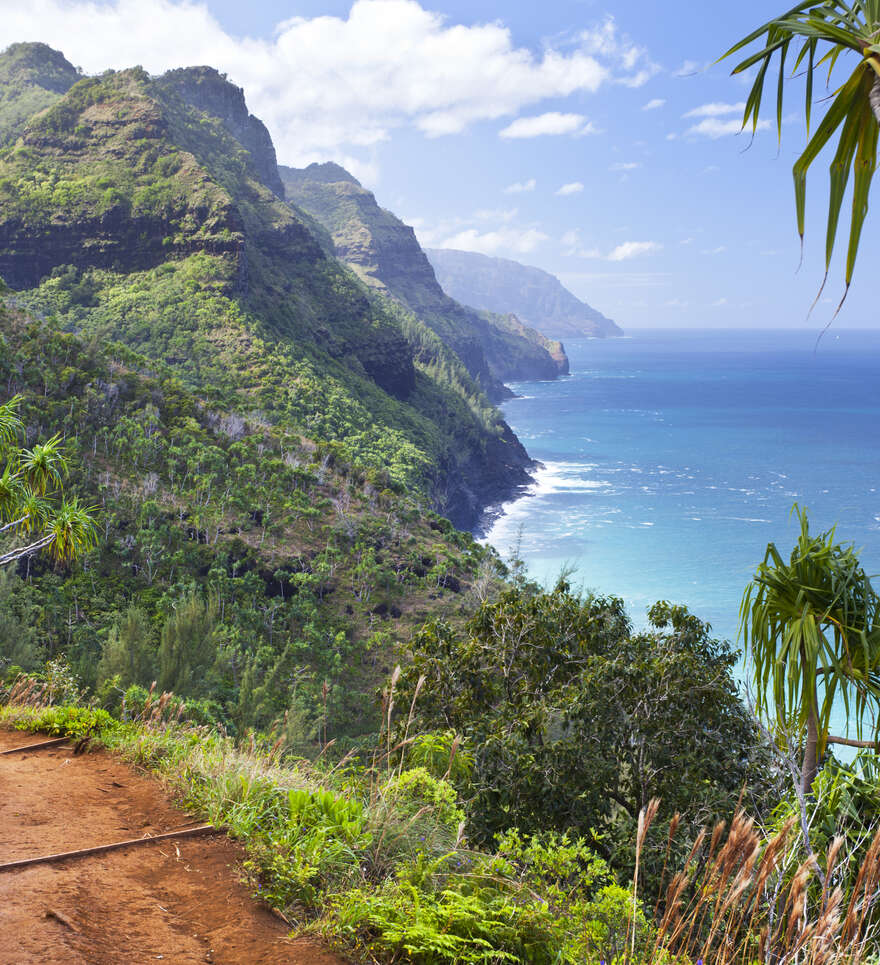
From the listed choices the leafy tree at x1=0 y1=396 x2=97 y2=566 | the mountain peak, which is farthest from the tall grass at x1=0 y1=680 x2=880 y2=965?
the mountain peak

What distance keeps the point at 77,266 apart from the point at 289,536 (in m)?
56.7

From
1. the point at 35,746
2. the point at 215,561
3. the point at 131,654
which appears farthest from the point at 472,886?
the point at 215,561

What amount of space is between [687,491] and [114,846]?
9645cm

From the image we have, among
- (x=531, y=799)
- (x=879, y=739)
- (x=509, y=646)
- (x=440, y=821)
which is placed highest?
(x=879, y=739)

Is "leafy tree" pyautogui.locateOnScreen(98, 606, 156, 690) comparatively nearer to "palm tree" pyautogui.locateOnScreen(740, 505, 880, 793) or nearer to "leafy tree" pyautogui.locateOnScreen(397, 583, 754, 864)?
"leafy tree" pyautogui.locateOnScreen(397, 583, 754, 864)

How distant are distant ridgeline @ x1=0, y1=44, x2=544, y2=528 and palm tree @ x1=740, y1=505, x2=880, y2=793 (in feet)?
151

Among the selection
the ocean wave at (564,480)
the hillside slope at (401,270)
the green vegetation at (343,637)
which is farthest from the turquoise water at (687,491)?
the hillside slope at (401,270)

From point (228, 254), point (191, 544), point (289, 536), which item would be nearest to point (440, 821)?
point (191, 544)

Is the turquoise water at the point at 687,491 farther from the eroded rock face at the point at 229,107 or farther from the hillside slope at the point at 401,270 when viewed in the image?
the eroded rock face at the point at 229,107

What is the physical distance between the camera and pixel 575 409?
538ft

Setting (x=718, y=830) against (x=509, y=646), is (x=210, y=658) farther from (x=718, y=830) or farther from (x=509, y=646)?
(x=718, y=830)

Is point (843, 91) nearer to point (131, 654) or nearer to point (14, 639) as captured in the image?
point (14, 639)

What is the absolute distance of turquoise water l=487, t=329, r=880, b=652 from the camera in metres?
64.2

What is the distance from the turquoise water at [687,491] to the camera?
6419cm
